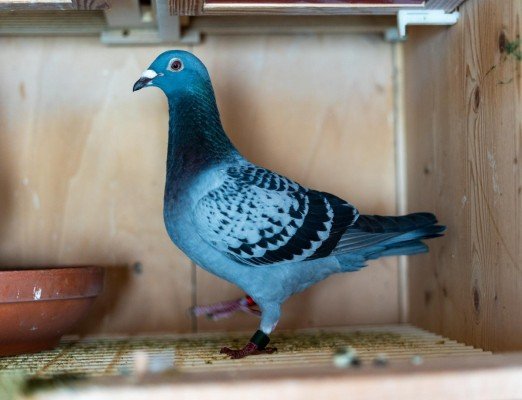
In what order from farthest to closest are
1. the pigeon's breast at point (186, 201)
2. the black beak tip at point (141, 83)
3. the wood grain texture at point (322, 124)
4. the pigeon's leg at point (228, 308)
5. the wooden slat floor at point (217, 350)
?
the wood grain texture at point (322, 124) → the pigeon's leg at point (228, 308) → the black beak tip at point (141, 83) → the pigeon's breast at point (186, 201) → the wooden slat floor at point (217, 350)

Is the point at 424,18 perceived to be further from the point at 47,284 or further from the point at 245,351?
the point at 47,284

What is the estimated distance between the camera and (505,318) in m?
1.59

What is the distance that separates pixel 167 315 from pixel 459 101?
1098 mm

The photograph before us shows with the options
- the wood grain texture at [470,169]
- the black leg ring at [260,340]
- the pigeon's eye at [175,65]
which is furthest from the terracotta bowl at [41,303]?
the wood grain texture at [470,169]

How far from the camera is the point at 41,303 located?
1704 millimetres

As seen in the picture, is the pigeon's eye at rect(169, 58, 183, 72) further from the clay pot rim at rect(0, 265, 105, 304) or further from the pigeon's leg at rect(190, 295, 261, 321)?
the pigeon's leg at rect(190, 295, 261, 321)

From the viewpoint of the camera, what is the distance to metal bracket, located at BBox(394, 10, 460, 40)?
185 cm

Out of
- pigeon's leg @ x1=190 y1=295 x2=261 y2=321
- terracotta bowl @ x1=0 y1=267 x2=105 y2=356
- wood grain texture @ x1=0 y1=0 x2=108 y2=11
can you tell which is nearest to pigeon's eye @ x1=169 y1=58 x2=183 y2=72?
wood grain texture @ x1=0 y1=0 x2=108 y2=11

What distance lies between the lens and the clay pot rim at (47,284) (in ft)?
5.42

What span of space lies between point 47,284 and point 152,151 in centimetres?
65

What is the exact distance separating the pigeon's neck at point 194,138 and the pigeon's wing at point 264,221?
9 cm

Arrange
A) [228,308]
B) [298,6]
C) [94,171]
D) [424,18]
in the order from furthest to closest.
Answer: [94,171] < [228,308] < [424,18] < [298,6]

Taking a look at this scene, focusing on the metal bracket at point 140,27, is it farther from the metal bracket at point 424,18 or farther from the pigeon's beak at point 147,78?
the metal bracket at point 424,18

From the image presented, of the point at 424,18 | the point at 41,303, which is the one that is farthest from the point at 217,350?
the point at 424,18
